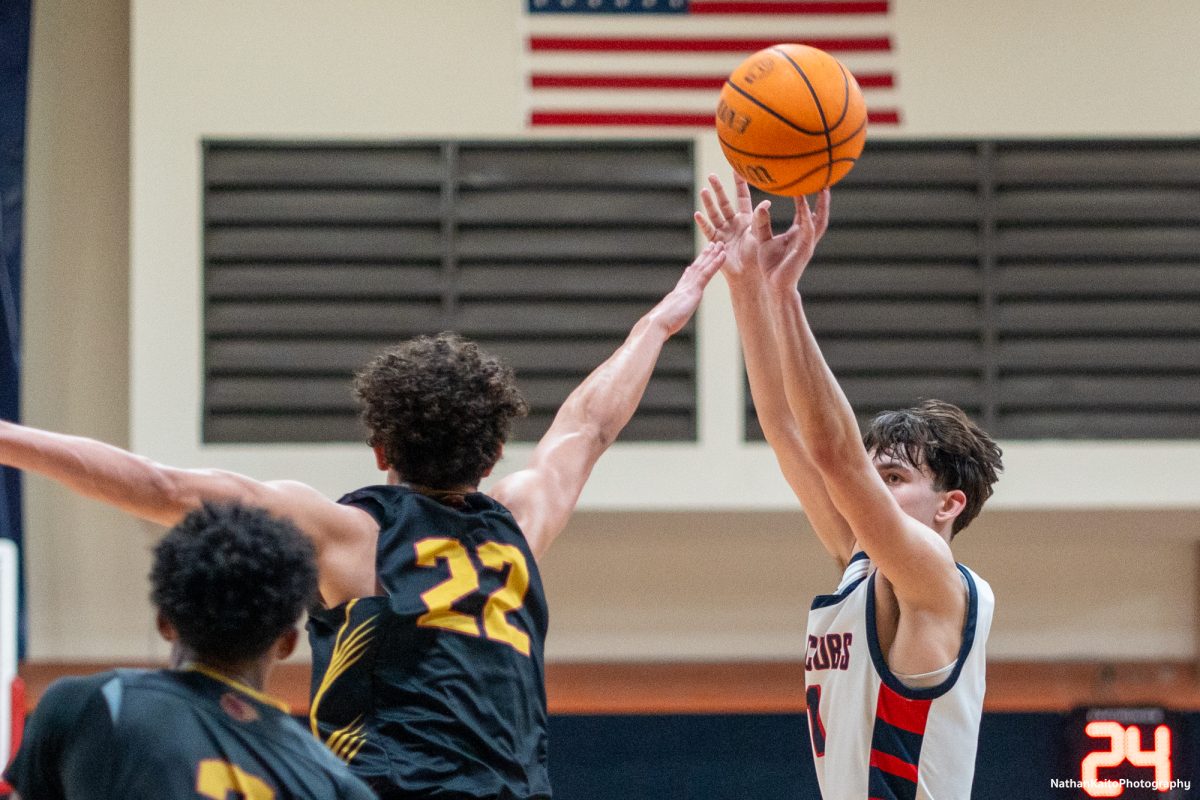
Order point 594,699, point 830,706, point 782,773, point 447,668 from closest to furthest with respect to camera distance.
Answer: point 447,668 < point 830,706 < point 782,773 < point 594,699

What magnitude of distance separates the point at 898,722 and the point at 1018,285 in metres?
3.77

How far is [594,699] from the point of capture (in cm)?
645

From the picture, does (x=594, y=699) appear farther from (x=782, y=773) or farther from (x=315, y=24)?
(x=315, y=24)

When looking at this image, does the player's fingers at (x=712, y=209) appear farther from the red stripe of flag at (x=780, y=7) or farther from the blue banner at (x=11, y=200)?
the blue banner at (x=11, y=200)

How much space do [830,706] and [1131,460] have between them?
371cm

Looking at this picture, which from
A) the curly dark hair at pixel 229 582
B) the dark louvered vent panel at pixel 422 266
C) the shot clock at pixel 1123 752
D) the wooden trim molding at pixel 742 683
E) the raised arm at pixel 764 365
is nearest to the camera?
the curly dark hair at pixel 229 582

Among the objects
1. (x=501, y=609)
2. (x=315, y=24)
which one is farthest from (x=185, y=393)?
(x=501, y=609)

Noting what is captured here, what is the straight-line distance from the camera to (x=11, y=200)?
5898mm

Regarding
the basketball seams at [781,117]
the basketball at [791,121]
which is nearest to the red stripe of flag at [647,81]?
the basketball at [791,121]

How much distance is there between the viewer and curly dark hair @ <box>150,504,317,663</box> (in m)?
1.75

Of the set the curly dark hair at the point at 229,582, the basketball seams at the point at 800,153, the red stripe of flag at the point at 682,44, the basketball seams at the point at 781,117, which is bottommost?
the curly dark hair at the point at 229,582

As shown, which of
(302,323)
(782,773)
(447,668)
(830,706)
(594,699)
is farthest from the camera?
(594,699)

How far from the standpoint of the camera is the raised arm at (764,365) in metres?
3.01

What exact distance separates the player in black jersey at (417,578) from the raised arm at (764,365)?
0.78m
